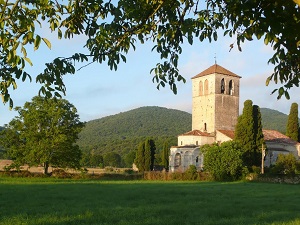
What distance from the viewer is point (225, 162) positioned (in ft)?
141

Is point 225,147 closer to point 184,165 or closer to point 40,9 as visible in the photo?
point 184,165

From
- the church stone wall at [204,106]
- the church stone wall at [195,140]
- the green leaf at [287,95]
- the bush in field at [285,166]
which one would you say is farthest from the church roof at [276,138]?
the green leaf at [287,95]

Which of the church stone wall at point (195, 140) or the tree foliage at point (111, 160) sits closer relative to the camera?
the church stone wall at point (195, 140)

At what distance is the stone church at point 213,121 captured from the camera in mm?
61344

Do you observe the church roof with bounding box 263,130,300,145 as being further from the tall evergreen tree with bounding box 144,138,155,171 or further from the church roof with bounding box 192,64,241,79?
the tall evergreen tree with bounding box 144,138,155,171

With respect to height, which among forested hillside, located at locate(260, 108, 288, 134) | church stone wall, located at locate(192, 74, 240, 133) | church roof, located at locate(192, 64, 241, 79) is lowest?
church stone wall, located at locate(192, 74, 240, 133)

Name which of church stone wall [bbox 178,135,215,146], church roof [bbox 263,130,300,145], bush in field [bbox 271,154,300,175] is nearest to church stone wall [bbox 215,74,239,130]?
church stone wall [bbox 178,135,215,146]

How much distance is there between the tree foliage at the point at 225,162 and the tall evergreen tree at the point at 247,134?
4.25 m

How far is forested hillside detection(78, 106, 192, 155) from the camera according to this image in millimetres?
146875

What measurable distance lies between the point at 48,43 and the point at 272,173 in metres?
39.5

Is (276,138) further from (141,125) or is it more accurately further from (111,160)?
Answer: (141,125)

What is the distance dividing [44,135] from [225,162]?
17.9 meters

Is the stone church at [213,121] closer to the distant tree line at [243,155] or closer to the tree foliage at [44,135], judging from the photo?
the distant tree line at [243,155]

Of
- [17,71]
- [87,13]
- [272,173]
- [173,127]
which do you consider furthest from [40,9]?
[173,127]
